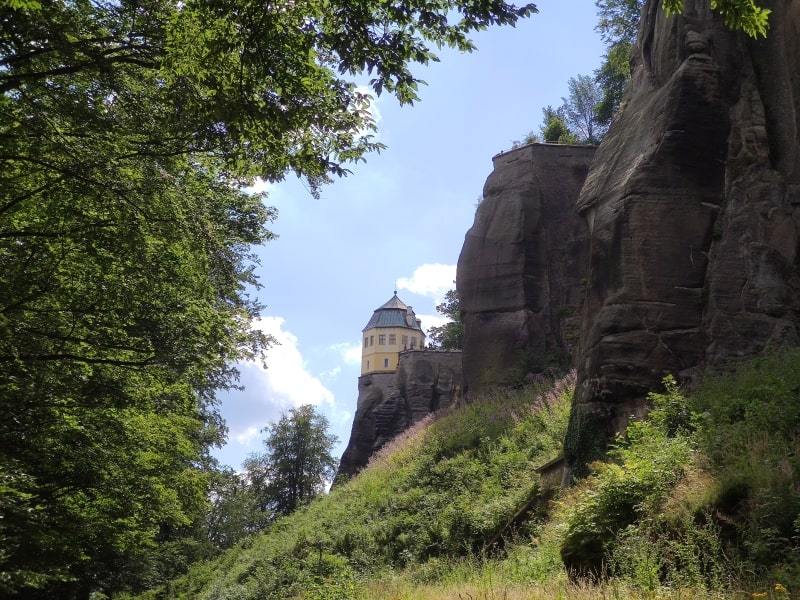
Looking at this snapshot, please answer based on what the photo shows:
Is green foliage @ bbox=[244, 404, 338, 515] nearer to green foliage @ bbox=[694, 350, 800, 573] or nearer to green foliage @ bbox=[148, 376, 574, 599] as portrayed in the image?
green foliage @ bbox=[148, 376, 574, 599]

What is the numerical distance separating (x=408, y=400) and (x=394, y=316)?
32.6m

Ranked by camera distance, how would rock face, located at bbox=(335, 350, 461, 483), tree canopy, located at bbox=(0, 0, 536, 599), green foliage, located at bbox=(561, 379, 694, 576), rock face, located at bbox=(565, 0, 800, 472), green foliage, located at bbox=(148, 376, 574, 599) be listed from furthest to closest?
1. rock face, located at bbox=(335, 350, 461, 483)
2. green foliage, located at bbox=(148, 376, 574, 599)
3. rock face, located at bbox=(565, 0, 800, 472)
4. green foliage, located at bbox=(561, 379, 694, 576)
5. tree canopy, located at bbox=(0, 0, 536, 599)

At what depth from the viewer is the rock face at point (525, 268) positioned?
29.2 meters

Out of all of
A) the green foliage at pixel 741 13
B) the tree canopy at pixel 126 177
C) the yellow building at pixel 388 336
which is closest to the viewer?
the green foliage at pixel 741 13

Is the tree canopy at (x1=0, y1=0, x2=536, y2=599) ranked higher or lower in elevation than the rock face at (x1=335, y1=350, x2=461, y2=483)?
lower

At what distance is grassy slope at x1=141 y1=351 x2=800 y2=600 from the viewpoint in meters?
7.25

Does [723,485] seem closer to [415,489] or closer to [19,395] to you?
[19,395]

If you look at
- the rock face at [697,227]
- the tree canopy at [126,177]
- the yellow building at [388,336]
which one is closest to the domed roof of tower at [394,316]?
the yellow building at [388,336]

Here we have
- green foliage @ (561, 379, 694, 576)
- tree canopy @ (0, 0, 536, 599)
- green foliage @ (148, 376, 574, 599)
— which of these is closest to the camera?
tree canopy @ (0, 0, 536, 599)

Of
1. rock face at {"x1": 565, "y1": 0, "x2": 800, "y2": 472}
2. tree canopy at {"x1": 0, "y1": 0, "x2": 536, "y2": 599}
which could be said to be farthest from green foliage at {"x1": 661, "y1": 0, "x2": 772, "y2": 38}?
rock face at {"x1": 565, "y1": 0, "x2": 800, "y2": 472}

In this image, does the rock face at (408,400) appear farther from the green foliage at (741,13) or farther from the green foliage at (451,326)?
the green foliage at (741,13)

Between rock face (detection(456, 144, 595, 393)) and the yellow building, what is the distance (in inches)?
1712

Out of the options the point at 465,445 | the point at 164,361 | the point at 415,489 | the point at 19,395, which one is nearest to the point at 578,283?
the point at 465,445

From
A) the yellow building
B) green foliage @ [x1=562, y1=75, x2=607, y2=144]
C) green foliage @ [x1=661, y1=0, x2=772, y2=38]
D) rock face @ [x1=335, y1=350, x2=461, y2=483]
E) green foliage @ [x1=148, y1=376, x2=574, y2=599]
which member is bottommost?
green foliage @ [x1=148, y1=376, x2=574, y2=599]
